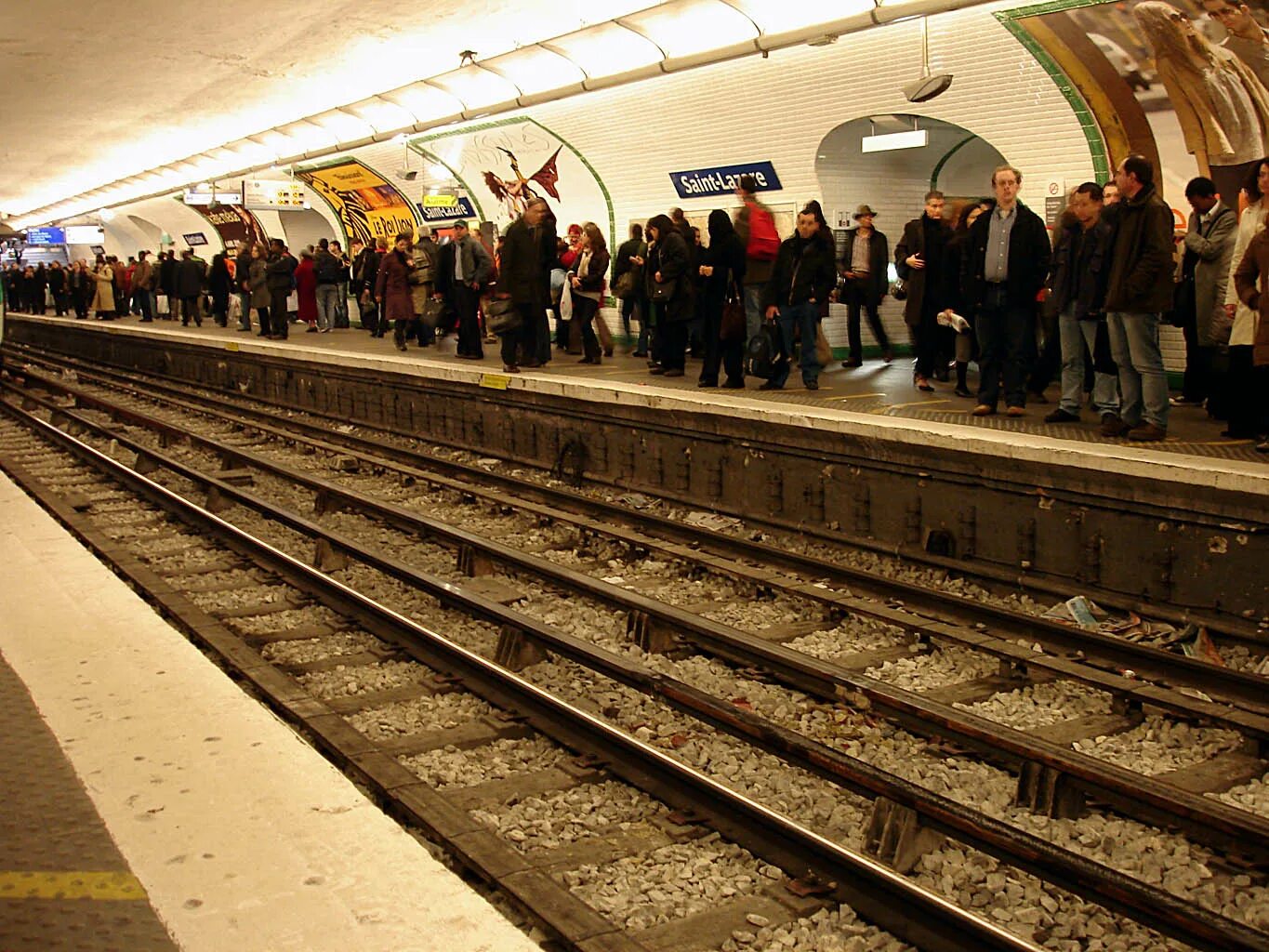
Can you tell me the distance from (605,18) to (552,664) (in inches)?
379

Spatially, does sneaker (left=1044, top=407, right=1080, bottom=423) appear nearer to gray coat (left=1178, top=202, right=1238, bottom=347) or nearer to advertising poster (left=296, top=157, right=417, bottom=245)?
gray coat (left=1178, top=202, right=1238, bottom=347)

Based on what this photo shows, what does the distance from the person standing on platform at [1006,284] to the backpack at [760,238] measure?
2.33 m

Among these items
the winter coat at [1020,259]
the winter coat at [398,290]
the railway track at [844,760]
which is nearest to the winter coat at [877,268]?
the winter coat at [1020,259]

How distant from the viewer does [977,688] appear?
5.43 m

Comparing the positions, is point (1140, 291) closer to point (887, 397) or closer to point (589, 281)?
point (887, 397)

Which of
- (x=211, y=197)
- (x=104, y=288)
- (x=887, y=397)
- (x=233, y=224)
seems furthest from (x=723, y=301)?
(x=233, y=224)

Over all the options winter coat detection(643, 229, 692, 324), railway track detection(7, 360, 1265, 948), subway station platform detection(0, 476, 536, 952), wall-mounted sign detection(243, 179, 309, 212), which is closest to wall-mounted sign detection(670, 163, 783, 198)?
winter coat detection(643, 229, 692, 324)

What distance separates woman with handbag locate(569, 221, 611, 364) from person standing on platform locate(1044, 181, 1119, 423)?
6541mm

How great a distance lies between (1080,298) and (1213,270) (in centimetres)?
110

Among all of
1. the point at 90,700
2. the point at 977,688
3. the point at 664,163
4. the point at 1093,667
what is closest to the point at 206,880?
the point at 90,700

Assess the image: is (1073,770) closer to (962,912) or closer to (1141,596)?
(962,912)

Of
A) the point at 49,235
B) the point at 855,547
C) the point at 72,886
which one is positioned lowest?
the point at 855,547

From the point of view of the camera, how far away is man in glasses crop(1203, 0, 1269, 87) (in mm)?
9203

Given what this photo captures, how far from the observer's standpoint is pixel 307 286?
23453 mm
